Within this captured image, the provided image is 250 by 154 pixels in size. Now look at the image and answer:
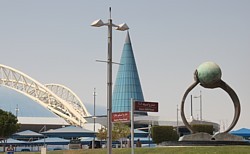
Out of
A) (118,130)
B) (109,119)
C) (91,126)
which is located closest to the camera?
(109,119)

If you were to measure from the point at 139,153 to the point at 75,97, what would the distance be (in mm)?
115971

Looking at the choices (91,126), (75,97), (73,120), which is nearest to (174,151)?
(91,126)

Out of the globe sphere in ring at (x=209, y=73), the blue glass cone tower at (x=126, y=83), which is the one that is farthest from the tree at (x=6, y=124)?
the blue glass cone tower at (x=126, y=83)

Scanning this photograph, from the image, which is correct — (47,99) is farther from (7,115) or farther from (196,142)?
(196,142)

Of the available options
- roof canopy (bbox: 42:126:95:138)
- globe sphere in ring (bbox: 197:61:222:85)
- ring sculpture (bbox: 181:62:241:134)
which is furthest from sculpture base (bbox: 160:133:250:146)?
roof canopy (bbox: 42:126:95:138)

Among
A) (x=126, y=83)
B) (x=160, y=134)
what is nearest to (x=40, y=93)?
(x=126, y=83)

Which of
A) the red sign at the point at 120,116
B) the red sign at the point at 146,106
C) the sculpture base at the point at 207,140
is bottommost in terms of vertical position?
the sculpture base at the point at 207,140

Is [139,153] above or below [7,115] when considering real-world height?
below

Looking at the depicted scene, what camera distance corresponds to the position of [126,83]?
125 metres

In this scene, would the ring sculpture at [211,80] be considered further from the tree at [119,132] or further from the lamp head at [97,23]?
the tree at [119,132]

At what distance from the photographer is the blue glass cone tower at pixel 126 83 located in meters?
124

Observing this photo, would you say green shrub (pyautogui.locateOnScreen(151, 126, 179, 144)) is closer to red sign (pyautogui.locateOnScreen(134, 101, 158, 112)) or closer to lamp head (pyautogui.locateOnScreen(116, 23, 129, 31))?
red sign (pyautogui.locateOnScreen(134, 101, 158, 112))

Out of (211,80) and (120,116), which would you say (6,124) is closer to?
(211,80)

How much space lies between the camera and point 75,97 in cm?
15538
